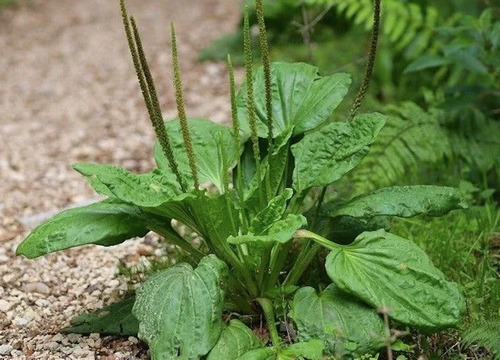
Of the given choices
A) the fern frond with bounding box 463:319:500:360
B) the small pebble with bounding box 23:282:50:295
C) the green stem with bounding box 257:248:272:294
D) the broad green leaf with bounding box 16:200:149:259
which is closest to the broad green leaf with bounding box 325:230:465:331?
the fern frond with bounding box 463:319:500:360

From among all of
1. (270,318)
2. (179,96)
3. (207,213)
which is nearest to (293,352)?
(270,318)

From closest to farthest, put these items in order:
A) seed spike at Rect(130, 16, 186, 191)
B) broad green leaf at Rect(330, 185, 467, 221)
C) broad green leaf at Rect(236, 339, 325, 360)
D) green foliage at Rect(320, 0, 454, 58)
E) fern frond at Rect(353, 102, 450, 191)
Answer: broad green leaf at Rect(236, 339, 325, 360)
seed spike at Rect(130, 16, 186, 191)
broad green leaf at Rect(330, 185, 467, 221)
fern frond at Rect(353, 102, 450, 191)
green foliage at Rect(320, 0, 454, 58)

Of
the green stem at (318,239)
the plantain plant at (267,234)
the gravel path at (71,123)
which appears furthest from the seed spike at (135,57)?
the gravel path at (71,123)

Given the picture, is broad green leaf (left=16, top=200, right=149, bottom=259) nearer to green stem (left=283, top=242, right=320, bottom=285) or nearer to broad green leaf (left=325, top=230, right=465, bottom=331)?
green stem (left=283, top=242, right=320, bottom=285)

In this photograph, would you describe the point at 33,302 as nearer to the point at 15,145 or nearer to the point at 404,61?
the point at 15,145

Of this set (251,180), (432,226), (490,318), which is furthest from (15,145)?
(490,318)

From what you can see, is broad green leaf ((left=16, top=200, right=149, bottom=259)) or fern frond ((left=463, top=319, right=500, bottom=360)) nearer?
fern frond ((left=463, top=319, right=500, bottom=360))
